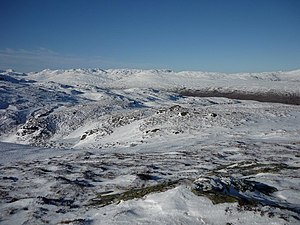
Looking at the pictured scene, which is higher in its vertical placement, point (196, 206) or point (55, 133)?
point (196, 206)

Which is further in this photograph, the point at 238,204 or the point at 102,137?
the point at 102,137

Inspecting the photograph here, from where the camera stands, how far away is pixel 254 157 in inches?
658

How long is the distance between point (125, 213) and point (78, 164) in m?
9.08

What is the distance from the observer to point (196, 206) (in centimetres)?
762

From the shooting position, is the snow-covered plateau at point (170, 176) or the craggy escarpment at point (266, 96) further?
the craggy escarpment at point (266, 96)

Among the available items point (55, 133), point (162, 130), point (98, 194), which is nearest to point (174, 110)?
point (162, 130)

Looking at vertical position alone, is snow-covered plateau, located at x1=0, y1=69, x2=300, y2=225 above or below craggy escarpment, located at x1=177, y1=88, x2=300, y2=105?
below

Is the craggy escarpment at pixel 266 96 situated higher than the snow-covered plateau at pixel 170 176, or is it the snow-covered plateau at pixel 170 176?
the craggy escarpment at pixel 266 96

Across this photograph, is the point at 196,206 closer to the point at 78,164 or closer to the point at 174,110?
the point at 78,164

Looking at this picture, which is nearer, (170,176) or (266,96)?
(170,176)

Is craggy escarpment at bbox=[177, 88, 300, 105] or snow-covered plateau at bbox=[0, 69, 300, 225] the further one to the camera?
craggy escarpment at bbox=[177, 88, 300, 105]

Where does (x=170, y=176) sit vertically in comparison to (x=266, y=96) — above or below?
below

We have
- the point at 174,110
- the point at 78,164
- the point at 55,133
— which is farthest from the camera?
the point at 55,133

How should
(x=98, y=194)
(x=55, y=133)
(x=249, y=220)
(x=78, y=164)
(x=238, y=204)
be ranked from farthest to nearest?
(x=55, y=133) → (x=78, y=164) → (x=98, y=194) → (x=238, y=204) → (x=249, y=220)
